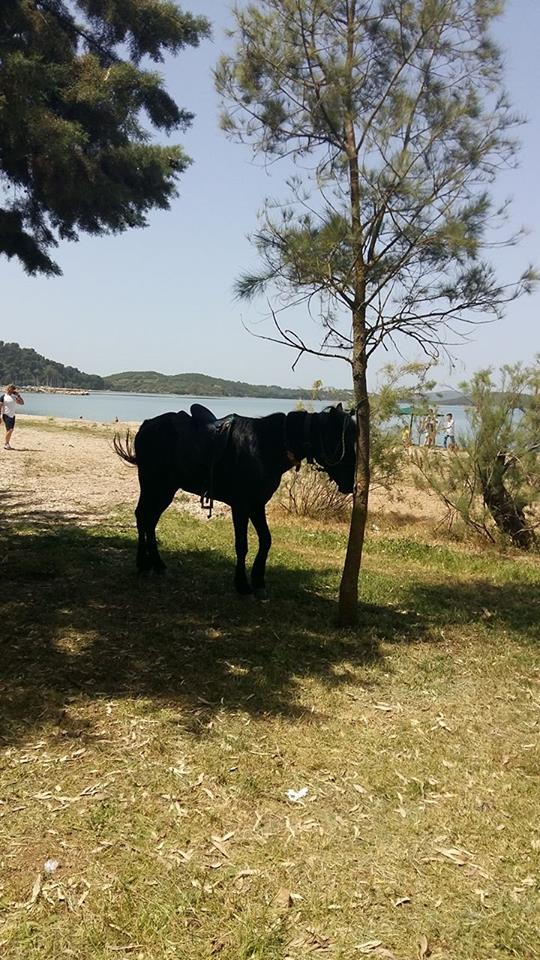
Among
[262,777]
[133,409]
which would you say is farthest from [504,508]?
[133,409]

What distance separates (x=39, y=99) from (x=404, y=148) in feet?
10.1

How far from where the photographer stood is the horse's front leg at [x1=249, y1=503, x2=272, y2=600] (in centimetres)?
681

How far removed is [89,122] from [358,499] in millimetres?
4795

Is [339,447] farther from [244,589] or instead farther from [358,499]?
[244,589]

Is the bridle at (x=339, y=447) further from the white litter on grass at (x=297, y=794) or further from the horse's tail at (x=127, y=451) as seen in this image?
the white litter on grass at (x=297, y=794)

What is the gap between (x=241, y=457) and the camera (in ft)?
21.9

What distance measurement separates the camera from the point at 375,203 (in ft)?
18.1

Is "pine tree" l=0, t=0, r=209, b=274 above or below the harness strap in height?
above

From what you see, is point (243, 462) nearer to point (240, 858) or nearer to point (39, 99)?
point (39, 99)

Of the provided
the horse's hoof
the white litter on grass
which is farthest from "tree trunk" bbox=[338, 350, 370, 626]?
the white litter on grass

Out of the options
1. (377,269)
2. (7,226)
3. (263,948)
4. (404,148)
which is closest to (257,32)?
(404,148)

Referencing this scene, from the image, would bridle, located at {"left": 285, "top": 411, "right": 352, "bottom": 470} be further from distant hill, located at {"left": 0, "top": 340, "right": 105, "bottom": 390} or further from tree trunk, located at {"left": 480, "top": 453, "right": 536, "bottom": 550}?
distant hill, located at {"left": 0, "top": 340, "right": 105, "bottom": 390}

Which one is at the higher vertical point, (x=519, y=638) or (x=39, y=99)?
(x=39, y=99)

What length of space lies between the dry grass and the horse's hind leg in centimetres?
61
